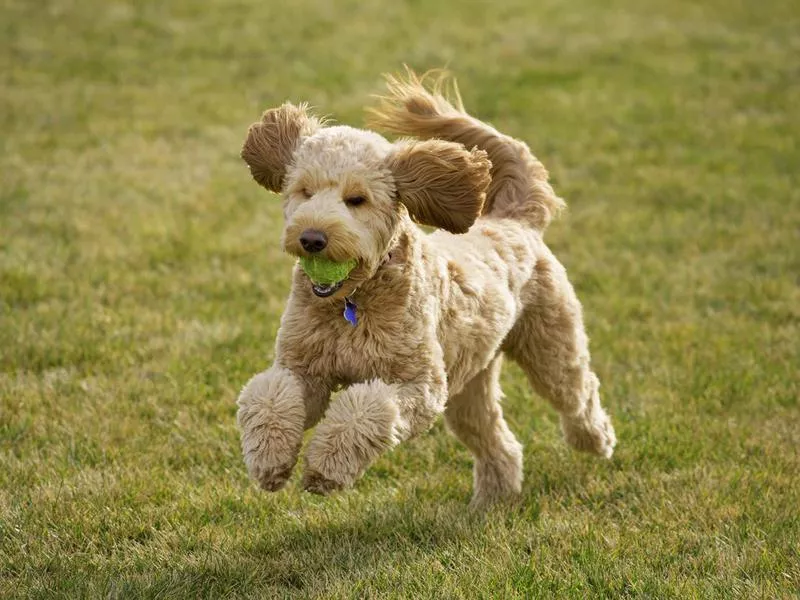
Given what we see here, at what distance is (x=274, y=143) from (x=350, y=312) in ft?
2.45

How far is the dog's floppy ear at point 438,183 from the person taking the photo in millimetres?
4438

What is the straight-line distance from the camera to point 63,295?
836 centimetres

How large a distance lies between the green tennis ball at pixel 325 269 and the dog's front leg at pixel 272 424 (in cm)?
43

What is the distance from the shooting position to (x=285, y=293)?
8695 mm

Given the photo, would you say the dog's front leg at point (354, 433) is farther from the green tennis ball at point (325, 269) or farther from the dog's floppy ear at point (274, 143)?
the dog's floppy ear at point (274, 143)

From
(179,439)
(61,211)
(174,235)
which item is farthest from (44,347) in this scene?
(61,211)

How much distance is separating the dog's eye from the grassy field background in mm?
1542

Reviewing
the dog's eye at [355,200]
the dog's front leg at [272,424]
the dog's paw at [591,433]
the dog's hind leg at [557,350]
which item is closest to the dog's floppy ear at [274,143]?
the dog's eye at [355,200]

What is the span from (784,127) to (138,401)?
966cm

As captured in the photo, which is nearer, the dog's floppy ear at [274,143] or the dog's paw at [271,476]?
the dog's paw at [271,476]

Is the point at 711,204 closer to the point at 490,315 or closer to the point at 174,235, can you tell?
the point at 174,235

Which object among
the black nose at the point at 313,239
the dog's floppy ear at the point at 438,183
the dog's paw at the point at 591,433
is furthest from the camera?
the dog's paw at the point at 591,433

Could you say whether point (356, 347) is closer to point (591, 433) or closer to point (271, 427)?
point (271, 427)

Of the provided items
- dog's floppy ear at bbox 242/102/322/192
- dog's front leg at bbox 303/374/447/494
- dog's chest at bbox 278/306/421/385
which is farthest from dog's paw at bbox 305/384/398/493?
dog's floppy ear at bbox 242/102/322/192
